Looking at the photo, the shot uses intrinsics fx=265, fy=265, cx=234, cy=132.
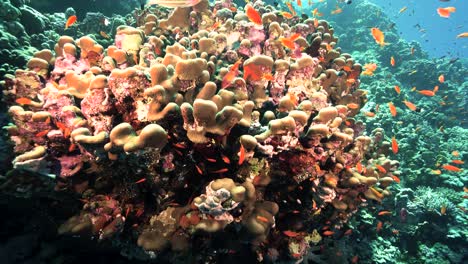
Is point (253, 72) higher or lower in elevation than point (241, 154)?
higher

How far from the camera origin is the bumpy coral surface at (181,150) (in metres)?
2.82

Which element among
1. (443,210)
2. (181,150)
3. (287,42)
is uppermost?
(287,42)

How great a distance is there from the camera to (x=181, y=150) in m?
3.05

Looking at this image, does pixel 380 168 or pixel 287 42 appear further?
pixel 380 168

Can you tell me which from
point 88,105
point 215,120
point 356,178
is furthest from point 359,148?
point 88,105

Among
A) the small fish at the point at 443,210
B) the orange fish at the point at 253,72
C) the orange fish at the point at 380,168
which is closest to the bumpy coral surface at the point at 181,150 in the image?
the orange fish at the point at 253,72

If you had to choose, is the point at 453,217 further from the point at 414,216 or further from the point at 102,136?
the point at 102,136

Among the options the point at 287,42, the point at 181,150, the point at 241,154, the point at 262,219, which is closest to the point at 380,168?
the point at 287,42

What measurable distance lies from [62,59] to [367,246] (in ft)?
25.5

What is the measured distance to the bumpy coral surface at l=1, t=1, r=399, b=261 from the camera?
2.82 metres

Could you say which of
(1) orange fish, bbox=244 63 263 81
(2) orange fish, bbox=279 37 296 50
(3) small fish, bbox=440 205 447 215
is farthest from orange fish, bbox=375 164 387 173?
(3) small fish, bbox=440 205 447 215

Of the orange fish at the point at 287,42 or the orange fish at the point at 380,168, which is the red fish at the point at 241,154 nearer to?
the orange fish at the point at 287,42

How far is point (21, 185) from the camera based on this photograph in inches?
122

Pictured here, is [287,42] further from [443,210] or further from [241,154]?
[443,210]
